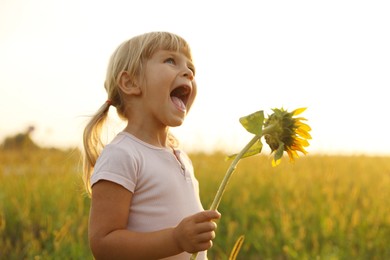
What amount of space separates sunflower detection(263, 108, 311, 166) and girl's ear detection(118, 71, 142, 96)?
0.40m

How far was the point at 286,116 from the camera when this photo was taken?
5.16 ft

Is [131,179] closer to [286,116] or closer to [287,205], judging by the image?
[286,116]

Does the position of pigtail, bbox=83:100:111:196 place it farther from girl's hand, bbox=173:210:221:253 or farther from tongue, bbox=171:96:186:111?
girl's hand, bbox=173:210:221:253

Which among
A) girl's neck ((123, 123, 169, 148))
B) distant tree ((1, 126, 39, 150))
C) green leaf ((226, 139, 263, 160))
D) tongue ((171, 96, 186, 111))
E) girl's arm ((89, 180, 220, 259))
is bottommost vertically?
distant tree ((1, 126, 39, 150))

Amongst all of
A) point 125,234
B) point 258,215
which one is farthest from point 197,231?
point 258,215

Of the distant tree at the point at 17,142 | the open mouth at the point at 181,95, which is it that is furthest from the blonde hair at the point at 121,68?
the distant tree at the point at 17,142

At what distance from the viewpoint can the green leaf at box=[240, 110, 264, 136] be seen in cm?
153

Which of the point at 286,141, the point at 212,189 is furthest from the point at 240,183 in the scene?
the point at 286,141

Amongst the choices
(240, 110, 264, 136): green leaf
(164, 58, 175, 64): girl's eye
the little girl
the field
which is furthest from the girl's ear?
the field

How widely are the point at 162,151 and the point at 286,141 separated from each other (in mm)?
381

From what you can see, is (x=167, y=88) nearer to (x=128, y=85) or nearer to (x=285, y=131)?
(x=128, y=85)

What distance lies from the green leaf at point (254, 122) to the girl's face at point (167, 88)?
0.26 meters

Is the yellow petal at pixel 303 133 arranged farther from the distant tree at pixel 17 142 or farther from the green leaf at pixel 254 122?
the distant tree at pixel 17 142

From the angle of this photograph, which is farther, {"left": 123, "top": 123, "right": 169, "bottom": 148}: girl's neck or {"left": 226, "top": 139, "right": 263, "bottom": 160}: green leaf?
{"left": 123, "top": 123, "right": 169, "bottom": 148}: girl's neck
